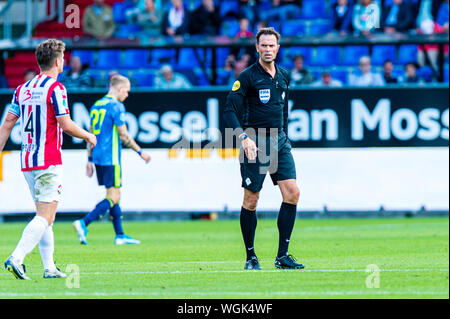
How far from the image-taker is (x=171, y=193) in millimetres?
17484

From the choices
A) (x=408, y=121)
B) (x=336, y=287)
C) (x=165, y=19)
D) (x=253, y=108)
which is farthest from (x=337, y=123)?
(x=336, y=287)

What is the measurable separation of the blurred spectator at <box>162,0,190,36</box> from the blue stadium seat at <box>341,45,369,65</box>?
3.29 metres

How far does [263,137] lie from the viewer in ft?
29.2

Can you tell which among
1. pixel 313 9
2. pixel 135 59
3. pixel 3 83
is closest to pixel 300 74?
pixel 313 9

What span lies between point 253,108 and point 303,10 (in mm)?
12279

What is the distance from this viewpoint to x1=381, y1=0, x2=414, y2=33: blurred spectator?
63.0 ft

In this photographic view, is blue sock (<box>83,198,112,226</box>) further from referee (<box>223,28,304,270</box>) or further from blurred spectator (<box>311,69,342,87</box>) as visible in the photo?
blurred spectator (<box>311,69,342,87</box>)

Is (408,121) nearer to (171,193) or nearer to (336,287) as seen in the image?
(171,193)

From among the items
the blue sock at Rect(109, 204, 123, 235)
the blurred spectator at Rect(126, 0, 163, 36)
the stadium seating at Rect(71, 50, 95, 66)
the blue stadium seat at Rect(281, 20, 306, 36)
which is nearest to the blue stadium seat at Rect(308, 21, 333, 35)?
the blue stadium seat at Rect(281, 20, 306, 36)

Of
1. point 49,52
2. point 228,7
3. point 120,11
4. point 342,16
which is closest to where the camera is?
point 49,52

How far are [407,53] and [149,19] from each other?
5.46 m

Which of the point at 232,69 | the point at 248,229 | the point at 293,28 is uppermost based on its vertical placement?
the point at 293,28

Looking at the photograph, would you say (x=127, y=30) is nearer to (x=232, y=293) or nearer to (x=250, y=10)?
(x=250, y=10)

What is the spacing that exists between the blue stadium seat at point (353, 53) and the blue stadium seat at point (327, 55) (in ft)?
0.59
